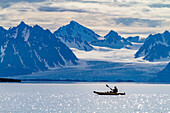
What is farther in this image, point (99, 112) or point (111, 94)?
point (111, 94)

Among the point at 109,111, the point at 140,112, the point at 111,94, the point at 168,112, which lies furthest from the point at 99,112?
the point at 111,94

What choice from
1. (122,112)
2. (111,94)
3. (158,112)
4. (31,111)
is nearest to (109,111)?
(122,112)

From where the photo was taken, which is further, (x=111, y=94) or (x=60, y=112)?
(x=111, y=94)

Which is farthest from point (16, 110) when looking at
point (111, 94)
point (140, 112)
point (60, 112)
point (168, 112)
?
point (111, 94)

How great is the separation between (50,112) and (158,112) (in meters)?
29.5

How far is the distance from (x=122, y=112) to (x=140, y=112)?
4954 mm

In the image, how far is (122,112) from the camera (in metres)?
116

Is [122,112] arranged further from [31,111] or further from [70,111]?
[31,111]

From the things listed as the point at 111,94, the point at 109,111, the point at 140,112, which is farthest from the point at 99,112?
the point at 111,94

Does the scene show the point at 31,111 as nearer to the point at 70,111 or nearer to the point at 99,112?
the point at 70,111

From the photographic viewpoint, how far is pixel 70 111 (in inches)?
4614

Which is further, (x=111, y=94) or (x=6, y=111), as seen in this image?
(x=111, y=94)

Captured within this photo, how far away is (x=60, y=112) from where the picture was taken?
113688mm

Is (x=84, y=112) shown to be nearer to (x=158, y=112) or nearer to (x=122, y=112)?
(x=122, y=112)
